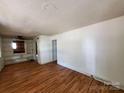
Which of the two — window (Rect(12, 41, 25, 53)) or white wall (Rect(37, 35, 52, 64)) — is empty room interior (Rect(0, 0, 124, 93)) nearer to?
white wall (Rect(37, 35, 52, 64))

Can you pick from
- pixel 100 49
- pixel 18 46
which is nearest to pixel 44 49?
pixel 18 46

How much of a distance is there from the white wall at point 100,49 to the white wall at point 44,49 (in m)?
2.35

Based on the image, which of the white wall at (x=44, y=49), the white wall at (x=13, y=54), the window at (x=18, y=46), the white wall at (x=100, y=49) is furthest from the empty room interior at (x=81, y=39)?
the window at (x=18, y=46)

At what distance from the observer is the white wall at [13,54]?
5.73m

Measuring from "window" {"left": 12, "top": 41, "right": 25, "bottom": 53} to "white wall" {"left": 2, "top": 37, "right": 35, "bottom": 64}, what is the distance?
26 cm

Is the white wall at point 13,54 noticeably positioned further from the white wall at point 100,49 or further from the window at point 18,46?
the white wall at point 100,49

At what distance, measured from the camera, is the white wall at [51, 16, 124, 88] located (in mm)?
2260

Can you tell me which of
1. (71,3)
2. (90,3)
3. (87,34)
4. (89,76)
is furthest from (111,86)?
(71,3)

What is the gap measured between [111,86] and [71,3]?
282 cm

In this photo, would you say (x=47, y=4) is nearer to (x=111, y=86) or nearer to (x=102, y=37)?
(x=102, y=37)

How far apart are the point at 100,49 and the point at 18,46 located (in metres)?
6.55

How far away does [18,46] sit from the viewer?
21.2 ft

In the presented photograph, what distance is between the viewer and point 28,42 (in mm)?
7145

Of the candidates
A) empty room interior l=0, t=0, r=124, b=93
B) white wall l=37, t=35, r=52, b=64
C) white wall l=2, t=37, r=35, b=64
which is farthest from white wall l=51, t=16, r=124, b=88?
white wall l=2, t=37, r=35, b=64
